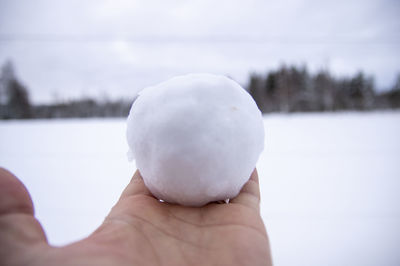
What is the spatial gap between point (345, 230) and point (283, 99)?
46.9 feet

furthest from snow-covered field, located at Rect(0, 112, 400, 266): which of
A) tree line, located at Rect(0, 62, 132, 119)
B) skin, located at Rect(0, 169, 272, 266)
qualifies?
tree line, located at Rect(0, 62, 132, 119)

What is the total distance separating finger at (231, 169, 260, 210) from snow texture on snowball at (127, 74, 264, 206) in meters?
0.04

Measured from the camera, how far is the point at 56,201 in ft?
6.86

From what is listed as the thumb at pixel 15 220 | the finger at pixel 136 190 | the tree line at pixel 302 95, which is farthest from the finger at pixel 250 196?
the tree line at pixel 302 95

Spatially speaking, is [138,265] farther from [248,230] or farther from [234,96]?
[234,96]

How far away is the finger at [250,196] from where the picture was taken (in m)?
0.80

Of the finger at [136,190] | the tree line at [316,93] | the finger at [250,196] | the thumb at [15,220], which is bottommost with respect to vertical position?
the tree line at [316,93]

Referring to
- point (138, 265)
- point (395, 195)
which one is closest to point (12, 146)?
point (138, 265)

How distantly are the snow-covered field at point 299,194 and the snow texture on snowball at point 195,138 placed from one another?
37.2 inches

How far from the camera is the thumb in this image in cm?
51

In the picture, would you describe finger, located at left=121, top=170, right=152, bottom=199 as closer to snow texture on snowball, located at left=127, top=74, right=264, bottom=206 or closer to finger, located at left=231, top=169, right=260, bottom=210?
snow texture on snowball, located at left=127, top=74, right=264, bottom=206

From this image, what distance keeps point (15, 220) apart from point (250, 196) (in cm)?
68

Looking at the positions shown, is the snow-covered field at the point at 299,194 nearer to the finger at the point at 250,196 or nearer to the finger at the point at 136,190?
the finger at the point at 250,196

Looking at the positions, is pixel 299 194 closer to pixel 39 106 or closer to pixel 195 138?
pixel 195 138
